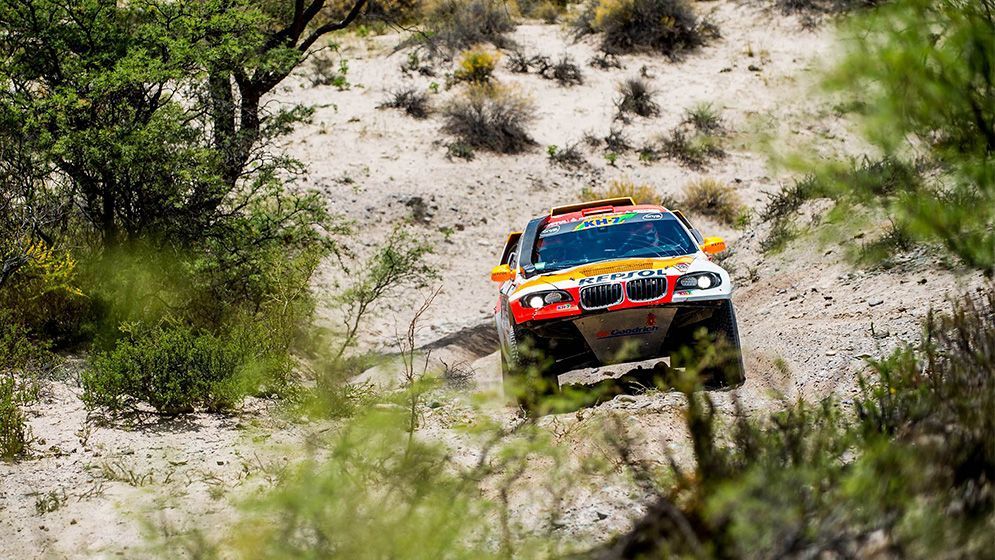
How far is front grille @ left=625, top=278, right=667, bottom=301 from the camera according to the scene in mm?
7949

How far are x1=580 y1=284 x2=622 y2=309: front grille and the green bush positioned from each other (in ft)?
10.1

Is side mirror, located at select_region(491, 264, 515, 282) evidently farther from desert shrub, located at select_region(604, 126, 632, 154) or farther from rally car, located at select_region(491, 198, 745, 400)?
desert shrub, located at select_region(604, 126, 632, 154)

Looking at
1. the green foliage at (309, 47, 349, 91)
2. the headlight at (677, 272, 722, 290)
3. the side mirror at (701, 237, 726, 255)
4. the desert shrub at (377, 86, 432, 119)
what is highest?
the headlight at (677, 272, 722, 290)

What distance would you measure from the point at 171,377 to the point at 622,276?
3923 mm

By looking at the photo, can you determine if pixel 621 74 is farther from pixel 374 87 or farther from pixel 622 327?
pixel 622 327

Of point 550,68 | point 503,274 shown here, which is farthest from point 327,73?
point 503,274

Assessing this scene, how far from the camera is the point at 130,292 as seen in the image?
438 inches

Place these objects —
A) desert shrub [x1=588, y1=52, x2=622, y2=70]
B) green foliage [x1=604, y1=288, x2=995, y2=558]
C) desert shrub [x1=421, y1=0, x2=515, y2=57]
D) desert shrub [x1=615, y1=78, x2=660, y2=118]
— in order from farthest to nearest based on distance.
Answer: desert shrub [x1=421, y1=0, x2=515, y2=57]
desert shrub [x1=588, y1=52, x2=622, y2=70]
desert shrub [x1=615, y1=78, x2=660, y2=118]
green foliage [x1=604, y1=288, x2=995, y2=558]

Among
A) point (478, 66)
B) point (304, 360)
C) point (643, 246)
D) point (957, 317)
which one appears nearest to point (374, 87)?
point (478, 66)

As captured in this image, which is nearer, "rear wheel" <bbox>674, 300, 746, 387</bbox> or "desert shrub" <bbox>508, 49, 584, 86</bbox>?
"rear wheel" <bbox>674, 300, 746, 387</bbox>

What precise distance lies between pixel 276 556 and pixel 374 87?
74.6ft

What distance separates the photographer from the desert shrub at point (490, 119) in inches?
923

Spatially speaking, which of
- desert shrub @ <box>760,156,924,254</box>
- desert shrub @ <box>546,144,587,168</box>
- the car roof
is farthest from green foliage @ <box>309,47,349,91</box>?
the car roof

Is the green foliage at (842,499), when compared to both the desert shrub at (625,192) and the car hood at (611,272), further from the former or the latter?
the desert shrub at (625,192)
